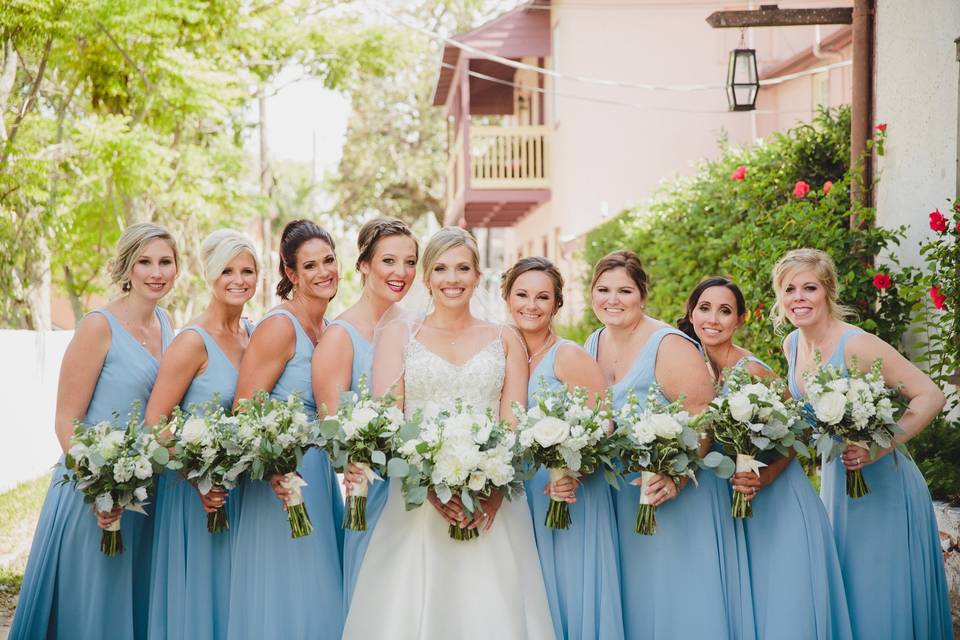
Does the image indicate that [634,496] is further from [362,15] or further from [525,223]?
[525,223]

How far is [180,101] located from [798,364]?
12345 millimetres

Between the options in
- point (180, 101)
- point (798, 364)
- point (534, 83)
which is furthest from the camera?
point (534, 83)

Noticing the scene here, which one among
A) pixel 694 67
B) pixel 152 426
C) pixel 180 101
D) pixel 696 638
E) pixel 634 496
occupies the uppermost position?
pixel 694 67

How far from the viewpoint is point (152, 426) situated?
5398 millimetres

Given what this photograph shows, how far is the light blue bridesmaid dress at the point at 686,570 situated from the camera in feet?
17.0

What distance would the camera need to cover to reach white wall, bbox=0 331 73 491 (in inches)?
454

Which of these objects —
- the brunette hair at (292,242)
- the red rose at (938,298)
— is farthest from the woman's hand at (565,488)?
the red rose at (938,298)

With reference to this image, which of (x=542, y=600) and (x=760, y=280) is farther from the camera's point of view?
(x=760, y=280)

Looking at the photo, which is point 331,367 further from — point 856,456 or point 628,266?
point 856,456

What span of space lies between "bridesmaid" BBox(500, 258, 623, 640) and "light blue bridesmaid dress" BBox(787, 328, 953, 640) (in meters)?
1.32

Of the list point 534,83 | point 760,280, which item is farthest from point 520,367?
point 534,83

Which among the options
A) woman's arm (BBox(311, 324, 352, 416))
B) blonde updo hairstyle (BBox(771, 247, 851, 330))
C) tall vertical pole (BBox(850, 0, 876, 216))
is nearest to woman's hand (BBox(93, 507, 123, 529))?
woman's arm (BBox(311, 324, 352, 416))

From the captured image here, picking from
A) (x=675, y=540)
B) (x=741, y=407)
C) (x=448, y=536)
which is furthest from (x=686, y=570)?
(x=448, y=536)

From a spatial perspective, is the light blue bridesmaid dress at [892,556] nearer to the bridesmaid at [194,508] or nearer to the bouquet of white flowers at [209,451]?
the bouquet of white flowers at [209,451]
